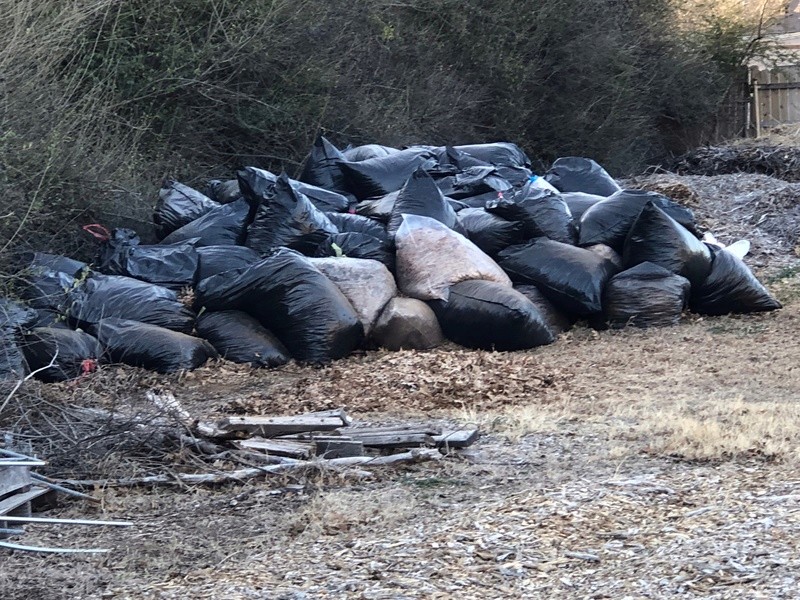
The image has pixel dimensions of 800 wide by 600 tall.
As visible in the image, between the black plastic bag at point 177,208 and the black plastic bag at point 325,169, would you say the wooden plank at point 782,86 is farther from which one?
the black plastic bag at point 177,208

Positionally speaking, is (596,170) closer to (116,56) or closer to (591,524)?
(116,56)

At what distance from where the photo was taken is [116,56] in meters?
9.70

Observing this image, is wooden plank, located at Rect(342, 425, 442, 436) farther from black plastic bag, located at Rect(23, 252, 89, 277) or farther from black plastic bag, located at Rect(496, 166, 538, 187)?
black plastic bag, located at Rect(496, 166, 538, 187)

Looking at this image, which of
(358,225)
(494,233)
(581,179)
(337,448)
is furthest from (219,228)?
(337,448)

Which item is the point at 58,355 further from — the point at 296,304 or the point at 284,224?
the point at 284,224

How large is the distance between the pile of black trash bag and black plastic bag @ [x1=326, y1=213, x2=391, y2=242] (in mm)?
15

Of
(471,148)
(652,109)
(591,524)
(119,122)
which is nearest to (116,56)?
(119,122)

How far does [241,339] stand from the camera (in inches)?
259

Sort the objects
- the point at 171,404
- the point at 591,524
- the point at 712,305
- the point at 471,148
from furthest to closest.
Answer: the point at 471,148 < the point at 712,305 < the point at 171,404 < the point at 591,524

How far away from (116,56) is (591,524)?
753 cm

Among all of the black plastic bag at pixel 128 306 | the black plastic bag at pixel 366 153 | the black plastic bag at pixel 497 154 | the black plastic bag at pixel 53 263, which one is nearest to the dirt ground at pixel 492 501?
the black plastic bag at pixel 128 306

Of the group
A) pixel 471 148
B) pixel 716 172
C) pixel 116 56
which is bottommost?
pixel 716 172

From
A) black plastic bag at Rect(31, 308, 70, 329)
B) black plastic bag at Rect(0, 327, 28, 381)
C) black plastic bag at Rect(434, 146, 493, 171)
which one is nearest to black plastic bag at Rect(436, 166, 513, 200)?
black plastic bag at Rect(434, 146, 493, 171)

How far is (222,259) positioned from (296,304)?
1.01 metres
